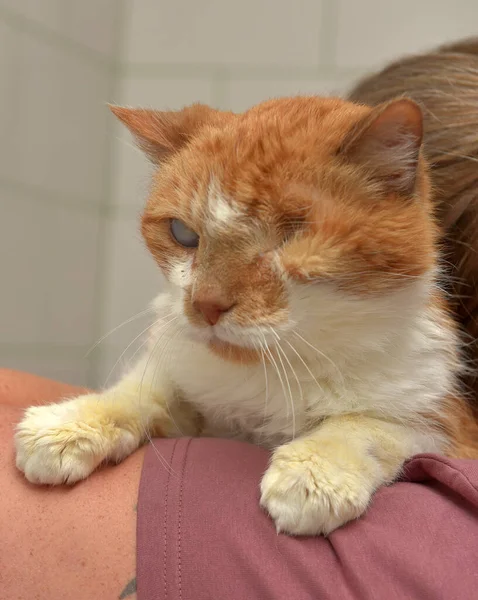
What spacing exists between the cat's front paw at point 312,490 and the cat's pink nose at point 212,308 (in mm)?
175

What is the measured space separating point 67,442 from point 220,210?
33 cm

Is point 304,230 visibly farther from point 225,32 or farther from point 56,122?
point 225,32

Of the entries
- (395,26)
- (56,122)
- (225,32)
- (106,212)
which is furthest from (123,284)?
(395,26)

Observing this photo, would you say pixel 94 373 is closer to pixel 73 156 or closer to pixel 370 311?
pixel 73 156

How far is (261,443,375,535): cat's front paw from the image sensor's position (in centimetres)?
59

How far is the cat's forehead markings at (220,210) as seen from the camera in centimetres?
68

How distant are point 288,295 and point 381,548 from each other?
0.92 ft

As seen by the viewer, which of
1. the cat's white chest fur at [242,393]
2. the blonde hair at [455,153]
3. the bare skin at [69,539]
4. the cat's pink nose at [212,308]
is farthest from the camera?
the blonde hair at [455,153]

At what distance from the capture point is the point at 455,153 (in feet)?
3.11

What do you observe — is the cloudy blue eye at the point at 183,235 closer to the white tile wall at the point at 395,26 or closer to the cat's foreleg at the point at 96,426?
the cat's foreleg at the point at 96,426

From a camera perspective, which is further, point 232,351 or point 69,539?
point 232,351

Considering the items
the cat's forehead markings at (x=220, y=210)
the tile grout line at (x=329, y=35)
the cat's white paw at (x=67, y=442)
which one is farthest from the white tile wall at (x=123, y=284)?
the cat's forehead markings at (x=220, y=210)

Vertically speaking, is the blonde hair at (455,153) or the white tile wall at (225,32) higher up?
the white tile wall at (225,32)

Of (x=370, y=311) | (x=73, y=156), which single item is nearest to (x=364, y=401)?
(x=370, y=311)
